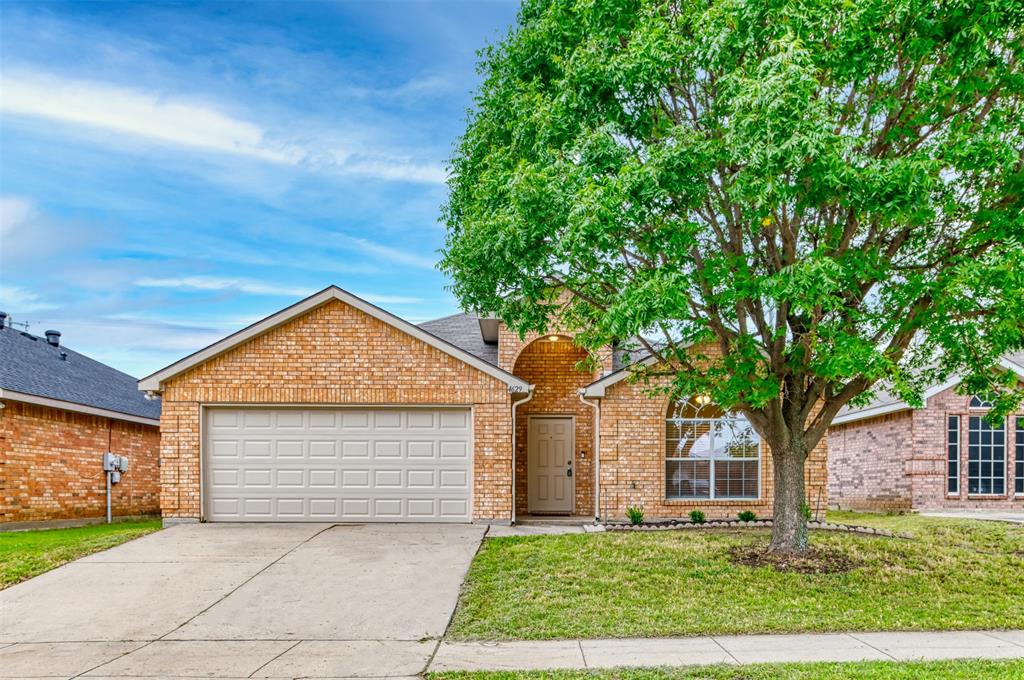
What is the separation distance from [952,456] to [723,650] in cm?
1447

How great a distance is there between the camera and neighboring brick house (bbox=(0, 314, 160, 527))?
14898 millimetres

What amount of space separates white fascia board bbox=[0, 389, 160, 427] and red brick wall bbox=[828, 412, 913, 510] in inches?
805

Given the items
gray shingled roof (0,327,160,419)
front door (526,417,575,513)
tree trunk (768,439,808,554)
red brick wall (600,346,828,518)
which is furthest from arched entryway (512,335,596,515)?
gray shingled roof (0,327,160,419)

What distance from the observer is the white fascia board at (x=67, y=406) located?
14570 mm

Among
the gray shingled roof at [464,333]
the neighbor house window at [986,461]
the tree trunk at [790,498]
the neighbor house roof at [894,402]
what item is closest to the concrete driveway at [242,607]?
the tree trunk at [790,498]

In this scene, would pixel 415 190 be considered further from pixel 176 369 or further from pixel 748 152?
pixel 748 152

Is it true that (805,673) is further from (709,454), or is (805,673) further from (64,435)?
(64,435)

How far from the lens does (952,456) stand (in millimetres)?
17688

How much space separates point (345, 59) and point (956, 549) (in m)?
13.7

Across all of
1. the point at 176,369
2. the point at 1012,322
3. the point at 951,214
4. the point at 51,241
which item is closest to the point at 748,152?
the point at 951,214

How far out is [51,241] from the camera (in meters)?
15.3

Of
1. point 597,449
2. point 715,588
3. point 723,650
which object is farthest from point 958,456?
point 723,650

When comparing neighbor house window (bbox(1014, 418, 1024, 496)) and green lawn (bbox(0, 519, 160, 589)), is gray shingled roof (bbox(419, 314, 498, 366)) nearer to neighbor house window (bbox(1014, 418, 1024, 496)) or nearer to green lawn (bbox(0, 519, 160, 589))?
green lawn (bbox(0, 519, 160, 589))

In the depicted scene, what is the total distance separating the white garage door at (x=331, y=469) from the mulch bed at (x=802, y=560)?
543 cm
